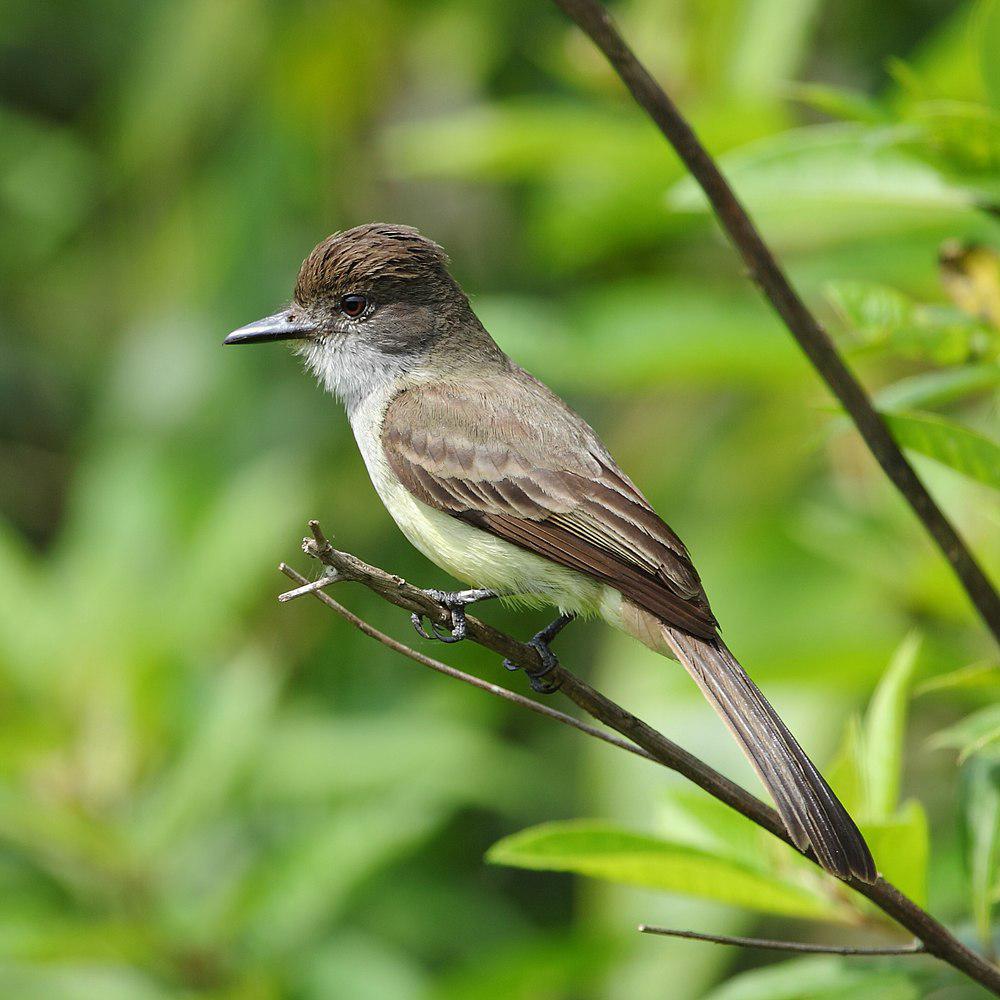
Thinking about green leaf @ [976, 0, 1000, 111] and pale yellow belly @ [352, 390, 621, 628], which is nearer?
green leaf @ [976, 0, 1000, 111]

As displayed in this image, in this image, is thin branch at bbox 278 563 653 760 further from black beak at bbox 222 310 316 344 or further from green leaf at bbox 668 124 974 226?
black beak at bbox 222 310 316 344

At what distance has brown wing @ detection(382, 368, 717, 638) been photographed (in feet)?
9.85

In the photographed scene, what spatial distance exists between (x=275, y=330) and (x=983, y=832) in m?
2.06

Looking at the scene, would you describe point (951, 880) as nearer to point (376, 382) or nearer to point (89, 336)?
point (376, 382)

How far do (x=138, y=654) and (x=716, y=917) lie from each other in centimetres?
181

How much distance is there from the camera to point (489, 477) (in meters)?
3.24

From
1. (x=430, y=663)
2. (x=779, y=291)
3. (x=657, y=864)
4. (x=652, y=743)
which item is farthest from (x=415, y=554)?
(x=779, y=291)

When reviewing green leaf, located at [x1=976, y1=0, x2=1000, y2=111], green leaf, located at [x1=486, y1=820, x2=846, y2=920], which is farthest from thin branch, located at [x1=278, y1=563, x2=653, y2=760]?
green leaf, located at [x1=976, y1=0, x2=1000, y2=111]

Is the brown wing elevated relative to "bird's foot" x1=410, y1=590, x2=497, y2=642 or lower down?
elevated

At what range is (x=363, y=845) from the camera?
13.2 feet

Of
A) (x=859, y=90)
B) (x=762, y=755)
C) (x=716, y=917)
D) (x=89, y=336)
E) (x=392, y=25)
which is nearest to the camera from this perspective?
(x=762, y=755)

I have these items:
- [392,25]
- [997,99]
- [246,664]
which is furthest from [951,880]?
[392,25]

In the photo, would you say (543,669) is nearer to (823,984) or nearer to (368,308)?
(823,984)

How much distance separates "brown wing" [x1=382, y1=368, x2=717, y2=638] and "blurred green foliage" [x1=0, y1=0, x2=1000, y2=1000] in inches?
17.0
